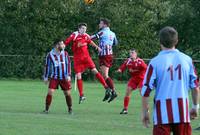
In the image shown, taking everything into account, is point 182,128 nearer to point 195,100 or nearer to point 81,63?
point 195,100

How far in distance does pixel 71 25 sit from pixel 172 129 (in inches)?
1366

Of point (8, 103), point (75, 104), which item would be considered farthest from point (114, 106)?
point (8, 103)

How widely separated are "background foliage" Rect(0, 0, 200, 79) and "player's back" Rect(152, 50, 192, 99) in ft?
107

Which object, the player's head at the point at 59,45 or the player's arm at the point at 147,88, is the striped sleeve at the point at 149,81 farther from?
the player's head at the point at 59,45

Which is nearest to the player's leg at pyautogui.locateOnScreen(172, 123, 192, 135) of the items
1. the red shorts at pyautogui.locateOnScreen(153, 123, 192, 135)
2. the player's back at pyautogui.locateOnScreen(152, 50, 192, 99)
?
the red shorts at pyautogui.locateOnScreen(153, 123, 192, 135)

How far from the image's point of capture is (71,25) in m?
43.1

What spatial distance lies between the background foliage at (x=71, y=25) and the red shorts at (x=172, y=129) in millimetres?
32779

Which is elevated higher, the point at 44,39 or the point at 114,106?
the point at 44,39

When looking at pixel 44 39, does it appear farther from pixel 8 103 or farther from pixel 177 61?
pixel 177 61

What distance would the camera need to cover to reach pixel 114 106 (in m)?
21.5

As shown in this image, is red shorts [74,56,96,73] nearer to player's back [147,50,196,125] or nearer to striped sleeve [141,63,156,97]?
striped sleeve [141,63,156,97]

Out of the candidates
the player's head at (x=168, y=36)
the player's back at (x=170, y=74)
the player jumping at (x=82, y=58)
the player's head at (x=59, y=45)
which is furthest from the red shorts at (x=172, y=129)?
the player jumping at (x=82, y=58)

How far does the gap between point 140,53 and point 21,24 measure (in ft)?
24.7

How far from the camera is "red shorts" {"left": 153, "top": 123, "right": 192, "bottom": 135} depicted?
850 cm
